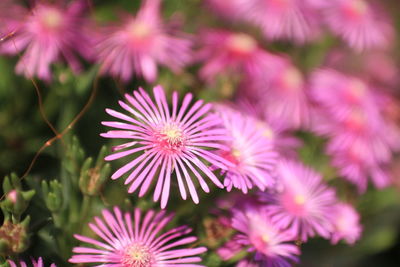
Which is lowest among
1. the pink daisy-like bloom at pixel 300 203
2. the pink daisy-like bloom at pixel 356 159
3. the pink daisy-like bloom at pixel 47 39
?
the pink daisy-like bloom at pixel 300 203

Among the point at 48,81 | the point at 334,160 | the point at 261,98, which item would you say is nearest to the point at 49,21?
the point at 48,81

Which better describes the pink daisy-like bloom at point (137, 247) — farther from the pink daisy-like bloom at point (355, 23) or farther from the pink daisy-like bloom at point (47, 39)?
the pink daisy-like bloom at point (355, 23)

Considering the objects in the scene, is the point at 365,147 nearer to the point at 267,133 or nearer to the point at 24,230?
the point at 267,133

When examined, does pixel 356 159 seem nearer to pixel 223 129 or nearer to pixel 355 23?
pixel 355 23

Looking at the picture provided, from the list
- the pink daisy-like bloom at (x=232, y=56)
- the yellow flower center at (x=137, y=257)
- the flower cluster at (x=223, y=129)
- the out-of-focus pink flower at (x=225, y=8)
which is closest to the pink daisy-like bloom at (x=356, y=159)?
the flower cluster at (x=223, y=129)

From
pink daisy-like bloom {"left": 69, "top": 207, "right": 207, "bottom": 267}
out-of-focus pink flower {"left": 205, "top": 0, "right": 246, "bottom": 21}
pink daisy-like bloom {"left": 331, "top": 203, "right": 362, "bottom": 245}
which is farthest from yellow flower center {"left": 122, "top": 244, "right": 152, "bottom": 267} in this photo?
out-of-focus pink flower {"left": 205, "top": 0, "right": 246, "bottom": 21}
